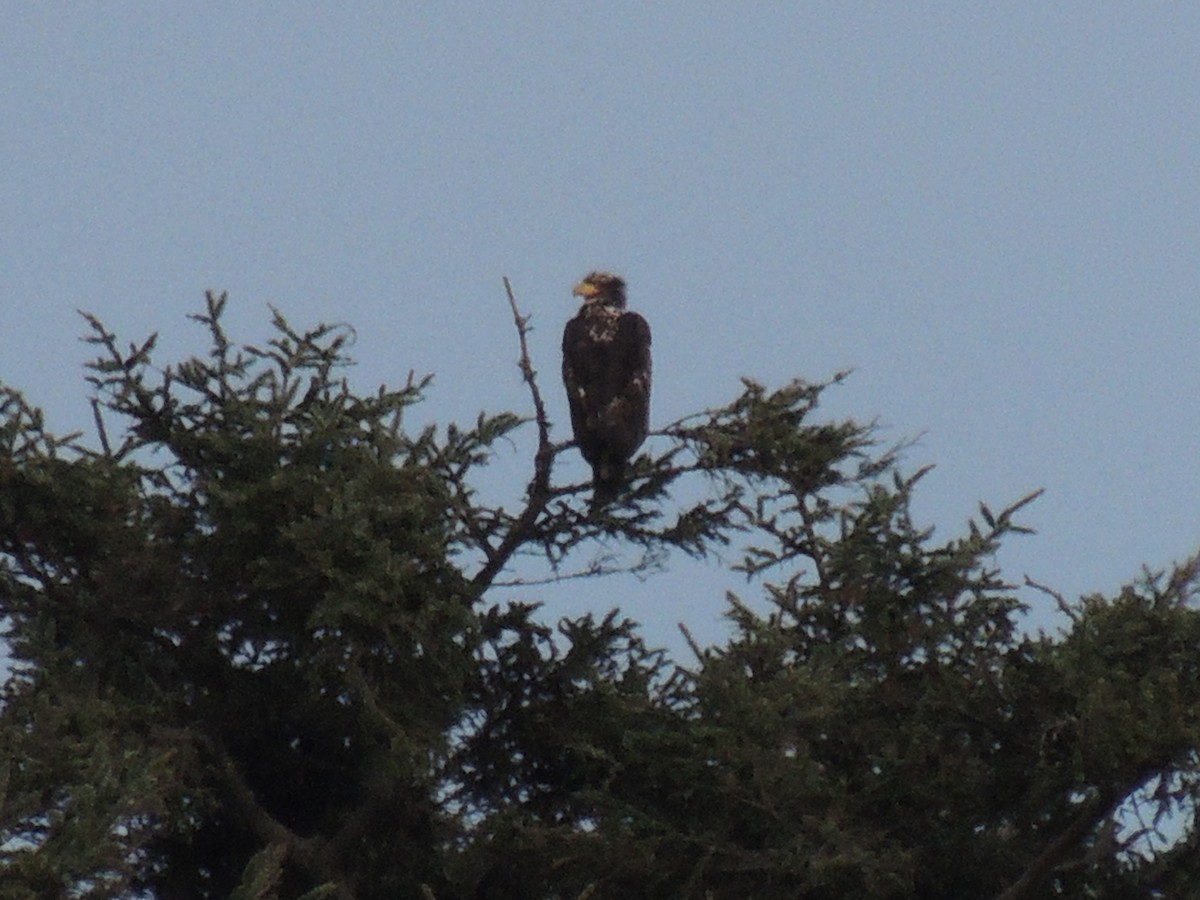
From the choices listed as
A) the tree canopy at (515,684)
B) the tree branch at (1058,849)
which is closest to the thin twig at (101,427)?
the tree canopy at (515,684)

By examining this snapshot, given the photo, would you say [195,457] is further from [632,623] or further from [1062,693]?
[1062,693]

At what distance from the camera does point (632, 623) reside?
10625mm

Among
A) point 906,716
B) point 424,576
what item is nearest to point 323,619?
point 424,576

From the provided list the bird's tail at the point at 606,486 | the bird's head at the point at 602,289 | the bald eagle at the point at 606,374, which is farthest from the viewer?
the bird's head at the point at 602,289

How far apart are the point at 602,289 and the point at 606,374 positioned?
59.5 inches

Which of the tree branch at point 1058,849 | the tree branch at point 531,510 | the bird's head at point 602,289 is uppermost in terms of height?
the bird's head at point 602,289

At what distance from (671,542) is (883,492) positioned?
121cm

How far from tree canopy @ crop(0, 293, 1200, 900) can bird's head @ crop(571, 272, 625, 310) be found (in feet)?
11.0

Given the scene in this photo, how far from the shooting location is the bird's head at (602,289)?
14.1 m

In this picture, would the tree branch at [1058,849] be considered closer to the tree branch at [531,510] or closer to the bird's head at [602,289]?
the tree branch at [531,510]

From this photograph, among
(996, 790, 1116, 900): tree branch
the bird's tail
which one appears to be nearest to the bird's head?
the bird's tail

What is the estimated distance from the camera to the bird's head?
1409 cm

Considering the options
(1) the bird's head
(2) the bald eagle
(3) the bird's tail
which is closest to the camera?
(3) the bird's tail

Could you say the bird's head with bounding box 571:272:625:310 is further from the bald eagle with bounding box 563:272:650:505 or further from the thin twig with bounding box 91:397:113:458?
the thin twig with bounding box 91:397:113:458
